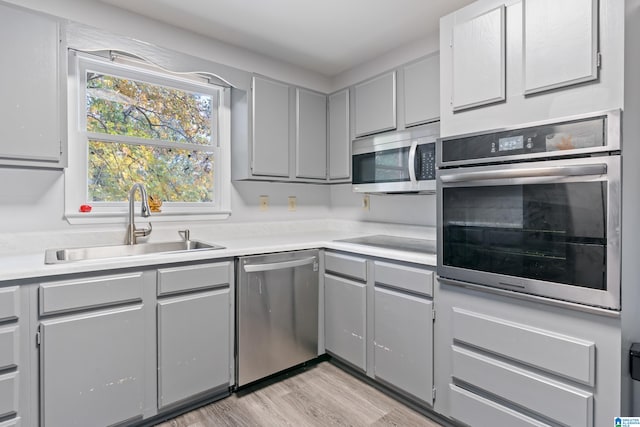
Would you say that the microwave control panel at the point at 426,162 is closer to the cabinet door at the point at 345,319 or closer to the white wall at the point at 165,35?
the cabinet door at the point at 345,319

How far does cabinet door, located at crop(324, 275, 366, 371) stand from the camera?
2.22 metres

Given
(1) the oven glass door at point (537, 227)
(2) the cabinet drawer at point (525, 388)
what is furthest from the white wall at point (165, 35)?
(2) the cabinet drawer at point (525, 388)

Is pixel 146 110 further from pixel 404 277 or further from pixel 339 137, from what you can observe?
pixel 404 277

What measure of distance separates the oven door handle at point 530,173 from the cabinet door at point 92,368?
5.79 feet

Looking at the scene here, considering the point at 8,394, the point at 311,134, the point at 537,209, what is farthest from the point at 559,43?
the point at 8,394

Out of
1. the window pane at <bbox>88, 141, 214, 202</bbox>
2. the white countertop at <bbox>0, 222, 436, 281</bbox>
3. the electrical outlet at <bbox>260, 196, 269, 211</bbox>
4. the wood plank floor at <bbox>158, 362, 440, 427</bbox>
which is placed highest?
the window pane at <bbox>88, 141, 214, 202</bbox>

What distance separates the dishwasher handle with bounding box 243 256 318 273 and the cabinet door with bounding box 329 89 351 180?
0.88 meters

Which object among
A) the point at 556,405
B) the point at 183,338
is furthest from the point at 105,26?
the point at 556,405

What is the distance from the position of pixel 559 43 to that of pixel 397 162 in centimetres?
105

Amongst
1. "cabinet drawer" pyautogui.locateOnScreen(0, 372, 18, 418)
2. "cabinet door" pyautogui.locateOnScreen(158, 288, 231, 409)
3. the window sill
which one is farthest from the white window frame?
"cabinet drawer" pyautogui.locateOnScreen(0, 372, 18, 418)

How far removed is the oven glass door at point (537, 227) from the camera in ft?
4.08

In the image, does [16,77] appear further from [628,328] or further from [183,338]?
[628,328]

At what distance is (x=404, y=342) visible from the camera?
196cm

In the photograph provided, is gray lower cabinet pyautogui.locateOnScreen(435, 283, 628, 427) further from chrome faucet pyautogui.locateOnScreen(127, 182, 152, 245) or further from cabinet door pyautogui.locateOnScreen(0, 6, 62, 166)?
cabinet door pyautogui.locateOnScreen(0, 6, 62, 166)
